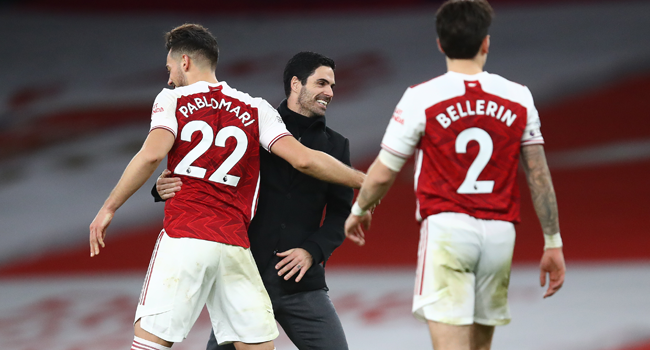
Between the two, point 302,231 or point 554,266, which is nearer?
point 554,266

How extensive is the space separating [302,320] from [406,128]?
55.6 inches

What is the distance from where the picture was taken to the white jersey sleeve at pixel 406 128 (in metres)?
2.70

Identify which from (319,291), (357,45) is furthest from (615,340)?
(357,45)

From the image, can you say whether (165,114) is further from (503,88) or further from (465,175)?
(503,88)

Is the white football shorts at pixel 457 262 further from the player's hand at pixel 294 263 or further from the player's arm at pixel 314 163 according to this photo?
the player's hand at pixel 294 263

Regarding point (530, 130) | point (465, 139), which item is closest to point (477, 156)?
point (465, 139)

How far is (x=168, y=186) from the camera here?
3311 mm

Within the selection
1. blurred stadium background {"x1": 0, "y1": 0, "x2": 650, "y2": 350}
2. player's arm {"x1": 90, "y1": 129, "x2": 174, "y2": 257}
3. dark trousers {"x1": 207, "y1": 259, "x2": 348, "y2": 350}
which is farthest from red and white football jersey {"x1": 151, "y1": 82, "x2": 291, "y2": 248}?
blurred stadium background {"x1": 0, "y1": 0, "x2": 650, "y2": 350}

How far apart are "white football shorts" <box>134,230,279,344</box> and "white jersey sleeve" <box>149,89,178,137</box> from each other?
0.51m

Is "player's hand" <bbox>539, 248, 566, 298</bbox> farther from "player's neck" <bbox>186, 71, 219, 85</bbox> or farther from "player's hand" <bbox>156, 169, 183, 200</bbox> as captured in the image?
"player's neck" <bbox>186, 71, 219, 85</bbox>

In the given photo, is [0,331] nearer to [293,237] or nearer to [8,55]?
[293,237]

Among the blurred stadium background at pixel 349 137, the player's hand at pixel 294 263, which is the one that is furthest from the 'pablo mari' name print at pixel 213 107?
the blurred stadium background at pixel 349 137

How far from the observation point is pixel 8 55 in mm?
11586

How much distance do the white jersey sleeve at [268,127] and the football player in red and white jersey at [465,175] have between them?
81 centimetres
